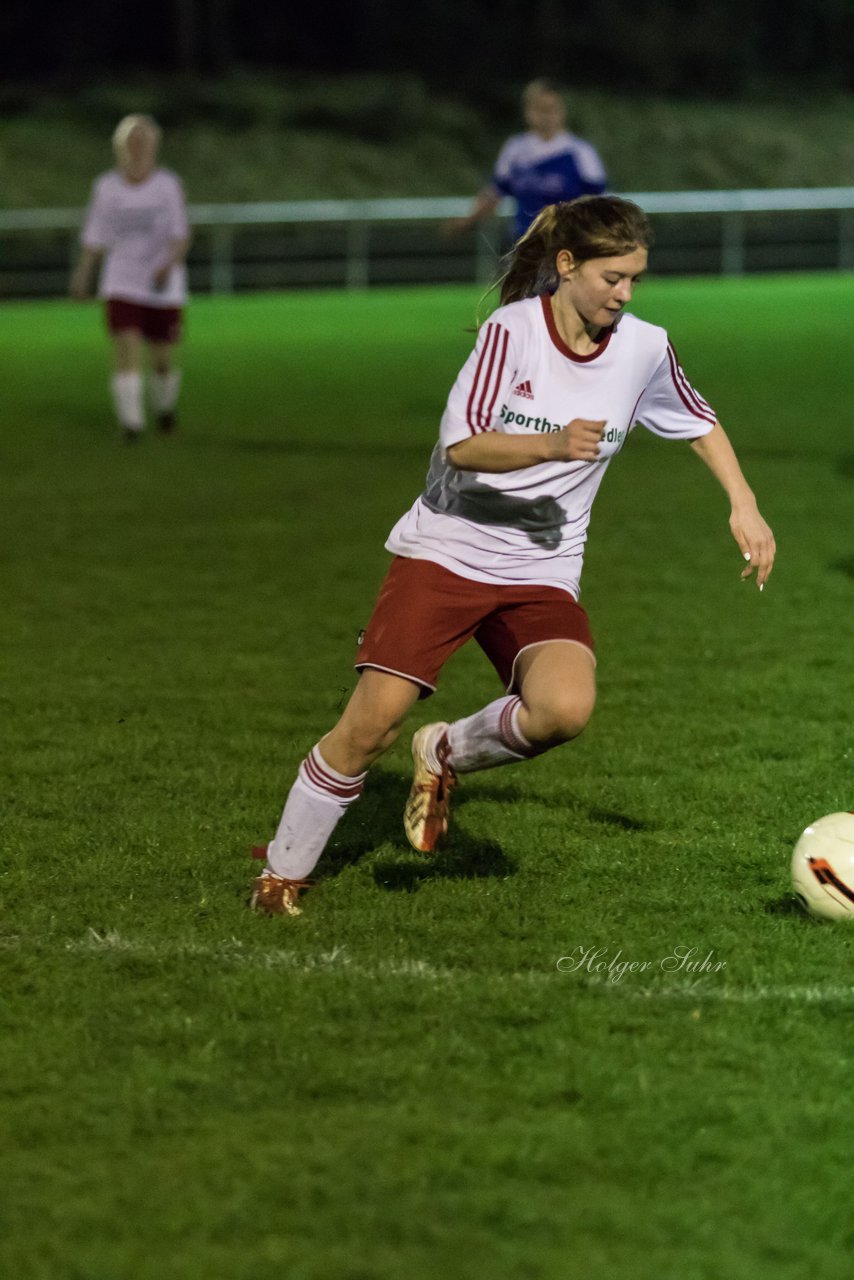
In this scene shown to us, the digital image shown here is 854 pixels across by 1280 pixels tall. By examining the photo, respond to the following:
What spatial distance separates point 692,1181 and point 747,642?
4810 mm

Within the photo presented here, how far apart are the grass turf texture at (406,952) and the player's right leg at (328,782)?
0.11 metres

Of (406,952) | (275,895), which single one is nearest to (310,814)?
(275,895)

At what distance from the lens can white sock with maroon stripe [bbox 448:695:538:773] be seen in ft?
16.1

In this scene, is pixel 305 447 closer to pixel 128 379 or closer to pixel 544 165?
pixel 128 379

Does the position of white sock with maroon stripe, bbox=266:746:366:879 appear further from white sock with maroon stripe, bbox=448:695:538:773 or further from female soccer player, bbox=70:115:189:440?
female soccer player, bbox=70:115:189:440

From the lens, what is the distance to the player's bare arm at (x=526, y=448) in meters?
4.18

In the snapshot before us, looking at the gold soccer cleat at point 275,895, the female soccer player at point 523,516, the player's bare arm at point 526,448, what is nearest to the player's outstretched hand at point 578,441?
the player's bare arm at point 526,448

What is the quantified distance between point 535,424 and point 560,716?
682mm

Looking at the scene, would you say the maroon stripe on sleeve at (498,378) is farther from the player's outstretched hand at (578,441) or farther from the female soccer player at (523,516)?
the player's outstretched hand at (578,441)

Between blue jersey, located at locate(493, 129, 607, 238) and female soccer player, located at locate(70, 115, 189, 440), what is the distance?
245 cm

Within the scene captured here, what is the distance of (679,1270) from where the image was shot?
9.79 ft

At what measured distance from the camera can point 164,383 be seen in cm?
1477

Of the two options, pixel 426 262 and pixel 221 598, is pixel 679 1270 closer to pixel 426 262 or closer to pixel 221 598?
pixel 221 598

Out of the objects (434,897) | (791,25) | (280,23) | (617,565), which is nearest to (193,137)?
(280,23)
